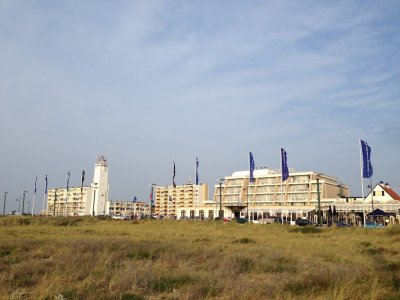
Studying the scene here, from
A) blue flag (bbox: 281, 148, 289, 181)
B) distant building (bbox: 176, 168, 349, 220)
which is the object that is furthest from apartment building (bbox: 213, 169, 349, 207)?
blue flag (bbox: 281, 148, 289, 181)

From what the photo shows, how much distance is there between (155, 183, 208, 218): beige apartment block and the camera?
164 meters

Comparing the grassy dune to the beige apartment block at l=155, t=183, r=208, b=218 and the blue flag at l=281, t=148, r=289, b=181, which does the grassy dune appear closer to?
the blue flag at l=281, t=148, r=289, b=181

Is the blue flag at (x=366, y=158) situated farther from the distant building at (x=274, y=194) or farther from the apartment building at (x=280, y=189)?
the apartment building at (x=280, y=189)

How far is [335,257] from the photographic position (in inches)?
596

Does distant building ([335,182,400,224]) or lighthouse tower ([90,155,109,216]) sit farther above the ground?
lighthouse tower ([90,155,109,216])

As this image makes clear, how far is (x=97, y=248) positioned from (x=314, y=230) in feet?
74.6

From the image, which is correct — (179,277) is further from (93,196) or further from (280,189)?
(280,189)

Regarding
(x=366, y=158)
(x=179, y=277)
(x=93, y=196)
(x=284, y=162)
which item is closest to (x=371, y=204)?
(x=284, y=162)

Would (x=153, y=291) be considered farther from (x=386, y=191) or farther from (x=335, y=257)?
(x=386, y=191)

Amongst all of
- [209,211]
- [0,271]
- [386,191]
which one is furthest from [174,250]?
[209,211]

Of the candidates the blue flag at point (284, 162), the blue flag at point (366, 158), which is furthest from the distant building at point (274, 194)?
the blue flag at point (366, 158)

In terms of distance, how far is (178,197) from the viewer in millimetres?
175500

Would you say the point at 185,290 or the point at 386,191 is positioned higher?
the point at 386,191

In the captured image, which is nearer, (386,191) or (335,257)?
(335,257)
